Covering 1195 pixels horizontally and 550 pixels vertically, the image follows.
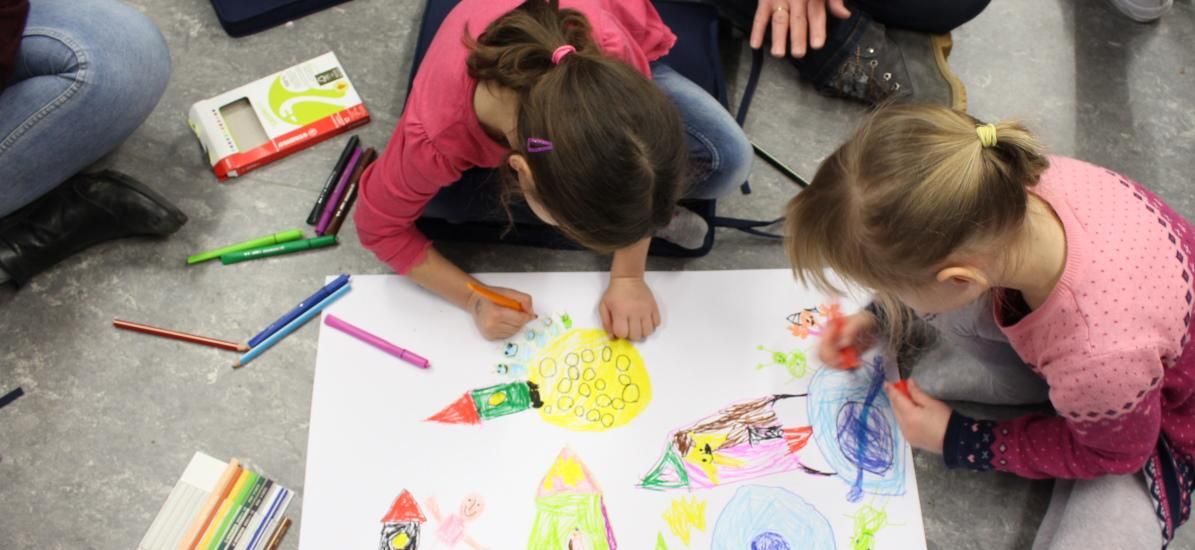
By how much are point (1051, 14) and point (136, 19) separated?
1.41 m

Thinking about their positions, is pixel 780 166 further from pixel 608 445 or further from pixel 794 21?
pixel 608 445

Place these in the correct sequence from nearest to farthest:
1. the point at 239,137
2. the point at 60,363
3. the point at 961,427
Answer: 1. the point at 961,427
2. the point at 60,363
3. the point at 239,137

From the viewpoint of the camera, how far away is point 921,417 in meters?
1.01

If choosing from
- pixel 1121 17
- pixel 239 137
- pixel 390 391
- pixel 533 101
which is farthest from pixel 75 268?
pixel 1121 17

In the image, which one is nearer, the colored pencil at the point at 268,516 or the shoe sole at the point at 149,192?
the colored pencil at the point at 268,516

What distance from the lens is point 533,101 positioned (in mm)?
769

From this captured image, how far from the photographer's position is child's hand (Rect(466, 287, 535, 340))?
1043 millimetres

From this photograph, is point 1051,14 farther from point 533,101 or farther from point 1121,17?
point 533,101

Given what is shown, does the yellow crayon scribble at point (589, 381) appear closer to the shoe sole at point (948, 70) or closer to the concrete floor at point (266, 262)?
the concrete floor at point (266, 262)

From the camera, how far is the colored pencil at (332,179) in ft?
3.82

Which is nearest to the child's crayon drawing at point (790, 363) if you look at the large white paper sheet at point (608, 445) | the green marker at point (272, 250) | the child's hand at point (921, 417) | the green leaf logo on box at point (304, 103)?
the large white paper sheet at point (608, 445)

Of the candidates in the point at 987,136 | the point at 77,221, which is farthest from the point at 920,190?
the point at 77,221

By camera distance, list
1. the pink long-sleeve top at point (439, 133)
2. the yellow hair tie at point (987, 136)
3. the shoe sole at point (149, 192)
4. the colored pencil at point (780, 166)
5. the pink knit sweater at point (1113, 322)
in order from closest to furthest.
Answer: the yellow hair tie at point (987, 136)
the pink knit sweater at point (1113, 322)
the pink long-sleeve top at point (439, 133)
the shoe sole at point (149, 192)
the colored pencil at point (780, 166)

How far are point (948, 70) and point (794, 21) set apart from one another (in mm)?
257
